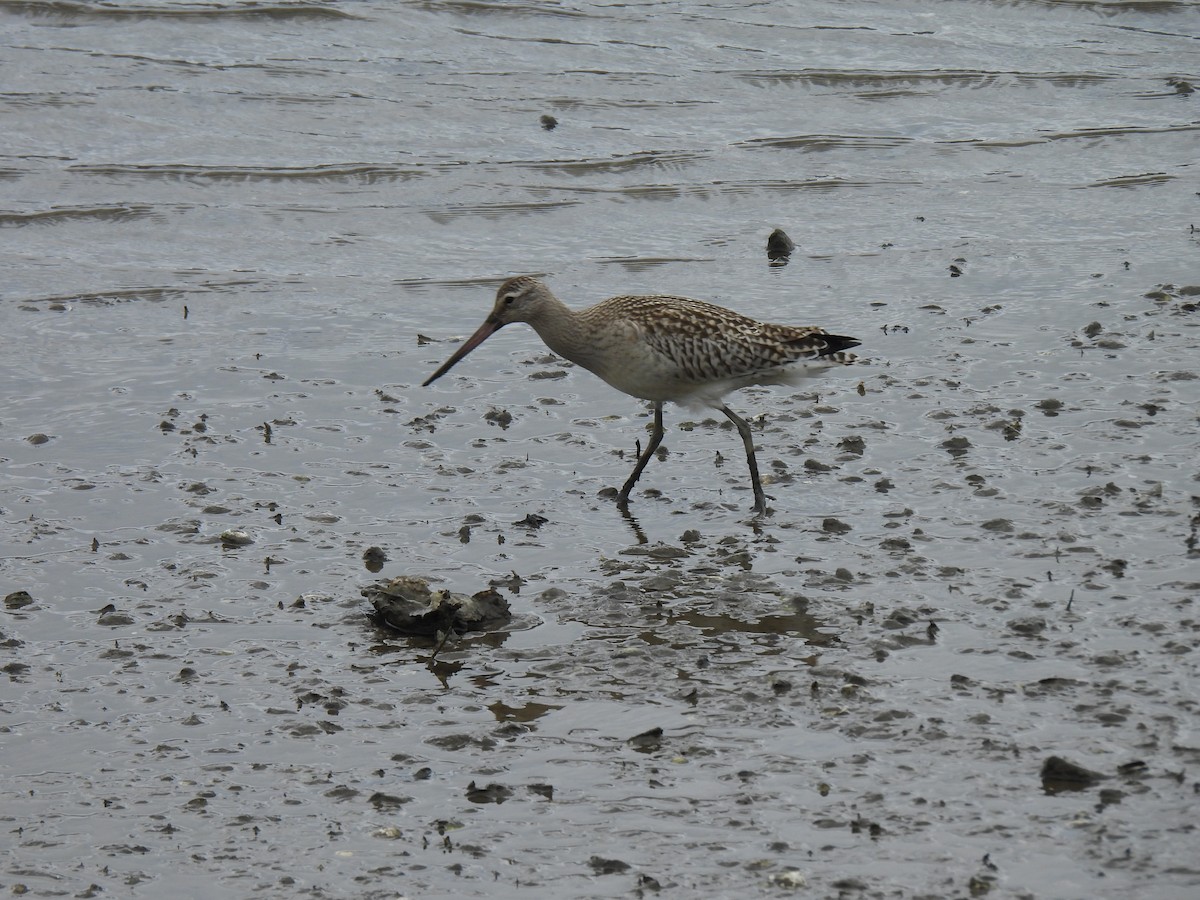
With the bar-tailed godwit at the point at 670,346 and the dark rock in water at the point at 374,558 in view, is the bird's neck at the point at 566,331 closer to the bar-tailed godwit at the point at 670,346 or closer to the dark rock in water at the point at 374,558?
the bar-tailed godwit at the point at 670,346

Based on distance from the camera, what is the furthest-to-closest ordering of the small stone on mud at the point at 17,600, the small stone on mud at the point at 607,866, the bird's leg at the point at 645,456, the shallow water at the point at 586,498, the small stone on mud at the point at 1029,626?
the bird's leg at the point at 645,456 < the small stone on mud at the point at 17,600 < the small stone on mud at the point at 1029,626 < the shallow water at the point at 586,498 < the small stone on mud at the point at 607,866

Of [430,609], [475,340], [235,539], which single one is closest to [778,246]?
[475,340]

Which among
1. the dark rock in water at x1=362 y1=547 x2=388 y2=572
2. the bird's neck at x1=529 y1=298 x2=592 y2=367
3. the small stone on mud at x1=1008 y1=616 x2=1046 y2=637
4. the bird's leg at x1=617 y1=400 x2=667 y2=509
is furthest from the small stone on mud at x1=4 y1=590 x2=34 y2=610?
the small stone on mud at x1=1008 y1=616 x2=1046 y2=637

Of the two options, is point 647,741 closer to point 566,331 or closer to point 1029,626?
point 1029,626

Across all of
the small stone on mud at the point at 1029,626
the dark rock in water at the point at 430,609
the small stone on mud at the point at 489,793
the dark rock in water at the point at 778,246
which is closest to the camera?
the small stone on mud at the point at 489,793

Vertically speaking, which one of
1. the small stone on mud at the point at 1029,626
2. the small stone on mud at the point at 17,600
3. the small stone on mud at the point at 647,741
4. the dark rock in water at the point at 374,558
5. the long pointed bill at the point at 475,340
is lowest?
the small stone on mud at the point at 17,600

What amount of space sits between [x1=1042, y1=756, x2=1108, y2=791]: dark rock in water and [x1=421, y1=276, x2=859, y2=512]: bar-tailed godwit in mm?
3353

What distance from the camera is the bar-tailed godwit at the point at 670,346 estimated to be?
879 cm

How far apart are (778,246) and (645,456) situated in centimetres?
466

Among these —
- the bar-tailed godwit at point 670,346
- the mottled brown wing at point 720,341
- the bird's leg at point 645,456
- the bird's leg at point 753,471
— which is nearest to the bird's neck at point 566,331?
the bar-tailed godwit at point 670,346

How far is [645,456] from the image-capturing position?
8.77 metres

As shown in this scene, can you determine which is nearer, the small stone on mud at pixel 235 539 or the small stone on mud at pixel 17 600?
the small stone on mud at pixel 17 600

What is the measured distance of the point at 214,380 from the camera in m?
10.4

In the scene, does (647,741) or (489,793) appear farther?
(647,741)
